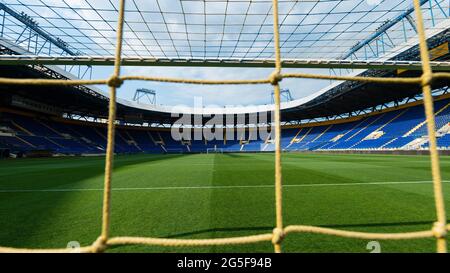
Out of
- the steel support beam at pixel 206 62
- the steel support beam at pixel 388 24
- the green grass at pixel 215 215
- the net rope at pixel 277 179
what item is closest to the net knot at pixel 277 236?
the net rope at pixel 277 179

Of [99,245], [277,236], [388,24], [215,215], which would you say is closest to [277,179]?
[277,236]

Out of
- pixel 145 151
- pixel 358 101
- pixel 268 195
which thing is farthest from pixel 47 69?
pixel 358 101

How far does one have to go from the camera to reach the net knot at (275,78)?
1502 mm

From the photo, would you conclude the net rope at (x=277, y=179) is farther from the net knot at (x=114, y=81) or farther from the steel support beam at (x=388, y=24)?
the steel support beam at (x=388, y=24)

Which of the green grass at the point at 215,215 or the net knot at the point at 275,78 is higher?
the net knot at the point at 275,78

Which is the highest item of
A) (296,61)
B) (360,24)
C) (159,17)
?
(360,24)

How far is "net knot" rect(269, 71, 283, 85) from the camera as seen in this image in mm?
1502

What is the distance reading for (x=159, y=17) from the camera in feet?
17.4

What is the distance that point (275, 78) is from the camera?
1509mm

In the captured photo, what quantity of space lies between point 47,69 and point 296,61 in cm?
1866
